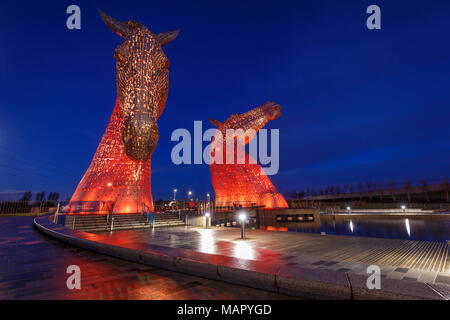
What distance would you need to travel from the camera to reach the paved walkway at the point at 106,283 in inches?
146

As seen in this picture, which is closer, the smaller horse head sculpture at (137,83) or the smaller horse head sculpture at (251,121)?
the smaller horse head sculpture at (137,83)

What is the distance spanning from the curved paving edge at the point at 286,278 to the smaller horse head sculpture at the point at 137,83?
13579mm

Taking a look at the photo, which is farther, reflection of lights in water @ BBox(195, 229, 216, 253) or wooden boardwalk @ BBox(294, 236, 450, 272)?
reflection of lights in water @ BBox(195, 229, 216, 253)

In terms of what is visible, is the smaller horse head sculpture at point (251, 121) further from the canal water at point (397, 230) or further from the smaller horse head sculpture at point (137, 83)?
the smaller horse head sculpture at point (137, 83)

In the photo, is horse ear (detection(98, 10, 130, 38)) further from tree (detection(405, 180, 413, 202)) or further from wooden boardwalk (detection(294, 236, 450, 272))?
tree (detection(405, 180, 413, 202))

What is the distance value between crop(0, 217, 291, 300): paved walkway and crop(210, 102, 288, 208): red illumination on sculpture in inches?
841

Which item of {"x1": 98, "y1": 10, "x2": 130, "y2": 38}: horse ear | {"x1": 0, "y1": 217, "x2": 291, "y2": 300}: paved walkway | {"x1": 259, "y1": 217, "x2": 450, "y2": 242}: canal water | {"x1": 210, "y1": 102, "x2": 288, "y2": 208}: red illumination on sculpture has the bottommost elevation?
{"x1": 259, "y1": 217, "x2": 450, "y2": 242}: canal water

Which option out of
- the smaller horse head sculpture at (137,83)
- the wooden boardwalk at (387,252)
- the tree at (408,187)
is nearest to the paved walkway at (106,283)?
the wooden boardwalk at (387,252)

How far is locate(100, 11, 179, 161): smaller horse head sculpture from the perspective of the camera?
1797 centimetres

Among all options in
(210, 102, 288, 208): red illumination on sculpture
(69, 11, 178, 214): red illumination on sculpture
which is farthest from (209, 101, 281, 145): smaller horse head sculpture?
(69, 11, 178, 214): red illumination on sculpture

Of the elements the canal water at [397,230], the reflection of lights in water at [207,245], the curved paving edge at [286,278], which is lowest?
the canal water at [397,230]

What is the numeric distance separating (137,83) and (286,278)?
18236mm

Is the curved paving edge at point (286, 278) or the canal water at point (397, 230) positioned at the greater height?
the curved paving edge at point (286, 278)

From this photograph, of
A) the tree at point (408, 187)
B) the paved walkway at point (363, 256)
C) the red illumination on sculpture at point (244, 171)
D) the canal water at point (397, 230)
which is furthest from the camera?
the tree at point (408, 187)
